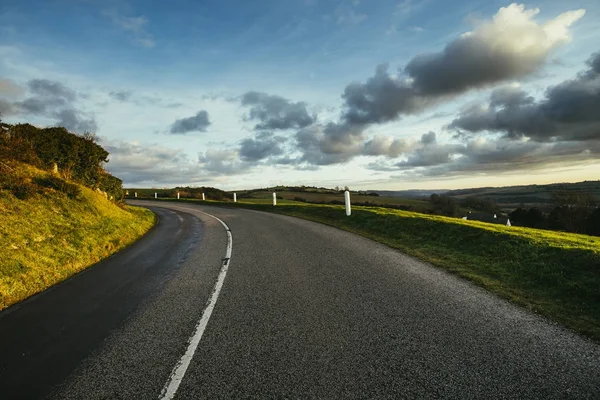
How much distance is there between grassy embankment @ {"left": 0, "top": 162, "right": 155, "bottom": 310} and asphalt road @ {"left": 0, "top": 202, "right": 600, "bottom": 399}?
892mm

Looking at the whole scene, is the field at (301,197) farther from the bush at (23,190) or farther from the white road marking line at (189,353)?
the white road marking line at (189,353)

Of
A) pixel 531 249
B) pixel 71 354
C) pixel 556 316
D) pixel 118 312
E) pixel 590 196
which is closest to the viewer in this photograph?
pixel 71 354

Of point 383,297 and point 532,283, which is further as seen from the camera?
point 532,283

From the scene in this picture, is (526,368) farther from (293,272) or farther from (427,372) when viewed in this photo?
(293,272)

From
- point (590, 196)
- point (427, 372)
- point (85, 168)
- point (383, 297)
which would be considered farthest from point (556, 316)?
point (590, 196)

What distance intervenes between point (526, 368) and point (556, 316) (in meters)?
2.07

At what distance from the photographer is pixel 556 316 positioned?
5000 millimetres

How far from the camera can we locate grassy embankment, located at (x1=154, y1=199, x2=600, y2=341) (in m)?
5.46

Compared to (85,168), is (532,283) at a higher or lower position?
lower

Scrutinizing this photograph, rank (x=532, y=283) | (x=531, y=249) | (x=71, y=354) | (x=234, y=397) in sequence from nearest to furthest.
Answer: (x=234, y=397) → (x=71, y=354) → (x=532, y=283) → (x=531, y=249)

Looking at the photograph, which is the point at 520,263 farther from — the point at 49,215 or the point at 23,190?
the point at 23,190

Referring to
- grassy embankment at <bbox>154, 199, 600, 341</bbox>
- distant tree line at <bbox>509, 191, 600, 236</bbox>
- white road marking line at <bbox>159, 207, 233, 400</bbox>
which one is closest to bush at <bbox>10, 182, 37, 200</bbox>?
white road marking line at <bbox>159, 207, 233, 400</bbox>

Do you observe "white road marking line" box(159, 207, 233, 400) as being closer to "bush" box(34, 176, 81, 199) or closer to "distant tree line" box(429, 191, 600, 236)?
"bush" box(34, 176, 81, 199)

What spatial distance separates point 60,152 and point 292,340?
19223 millimetres
